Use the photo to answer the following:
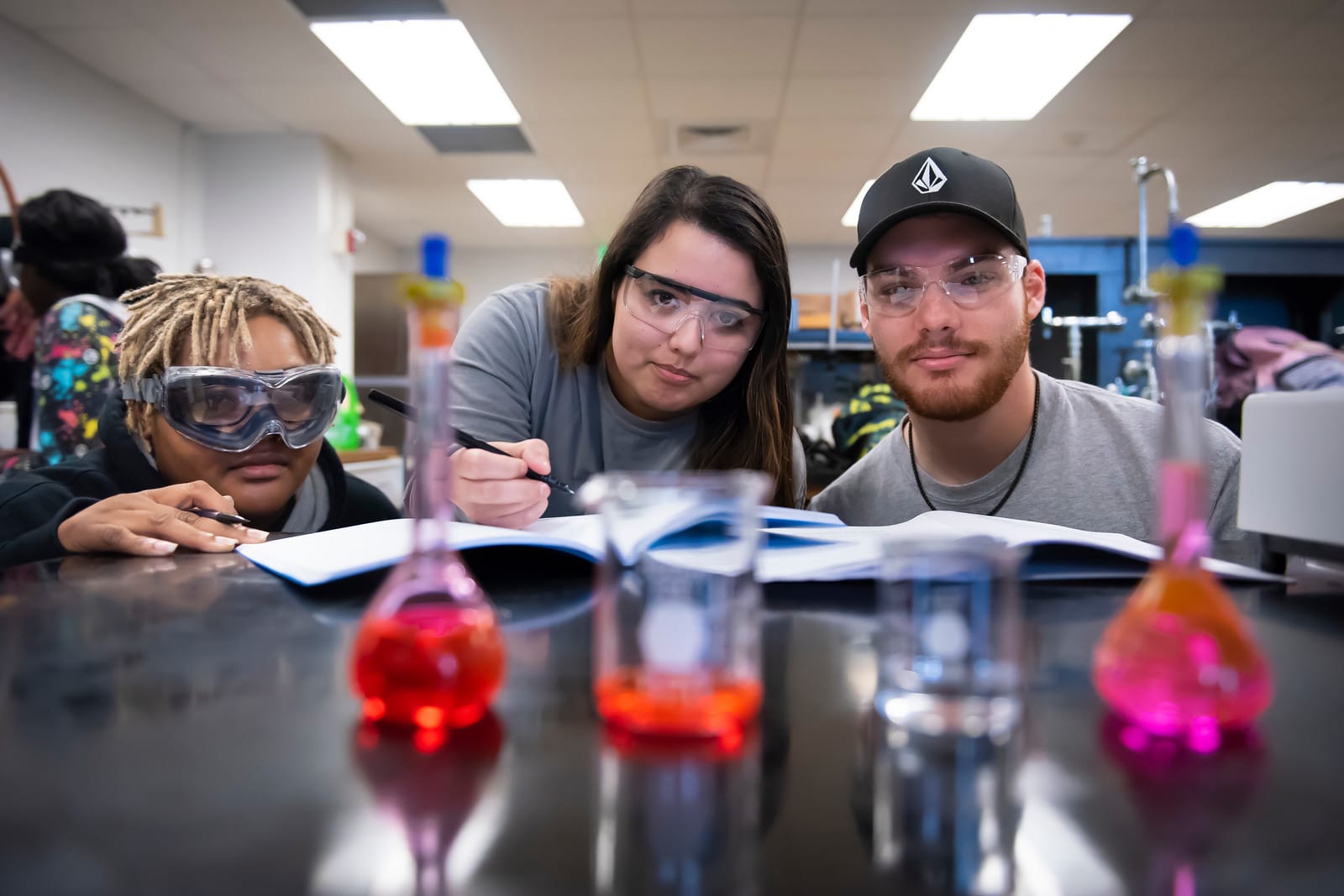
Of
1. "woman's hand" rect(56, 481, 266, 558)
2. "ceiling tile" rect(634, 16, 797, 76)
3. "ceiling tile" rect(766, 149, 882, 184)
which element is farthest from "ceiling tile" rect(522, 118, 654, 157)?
"woman's hand" rect(56, 481, 266, 558)

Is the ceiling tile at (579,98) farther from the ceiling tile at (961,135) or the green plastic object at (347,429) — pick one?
the green plastic object at (347,429)

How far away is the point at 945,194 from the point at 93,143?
15.2 feet

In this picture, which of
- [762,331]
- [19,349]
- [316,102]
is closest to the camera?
[762,331]

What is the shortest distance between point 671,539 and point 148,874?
238mm

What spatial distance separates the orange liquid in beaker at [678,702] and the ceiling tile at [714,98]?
4359 millimetres

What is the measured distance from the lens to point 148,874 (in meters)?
0.24

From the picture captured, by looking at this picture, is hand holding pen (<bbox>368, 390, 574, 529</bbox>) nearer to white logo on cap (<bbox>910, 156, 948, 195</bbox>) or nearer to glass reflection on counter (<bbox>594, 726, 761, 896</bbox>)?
glass reflection on counter (<bbox>594, 726, 761, 896</bbox>)

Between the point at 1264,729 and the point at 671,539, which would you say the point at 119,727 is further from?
the point at 1264,729

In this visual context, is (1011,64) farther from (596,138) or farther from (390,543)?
(390,543)

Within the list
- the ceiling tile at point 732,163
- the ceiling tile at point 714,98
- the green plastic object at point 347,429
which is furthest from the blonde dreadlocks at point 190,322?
the ceiling tile at point 732,163

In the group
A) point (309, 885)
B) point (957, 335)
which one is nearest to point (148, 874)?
point (309, 885)

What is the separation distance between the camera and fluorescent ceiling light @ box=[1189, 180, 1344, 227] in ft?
19.6

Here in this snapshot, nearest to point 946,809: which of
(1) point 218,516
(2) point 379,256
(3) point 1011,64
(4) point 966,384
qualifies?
(1) point 218,516

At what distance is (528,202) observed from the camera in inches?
266
